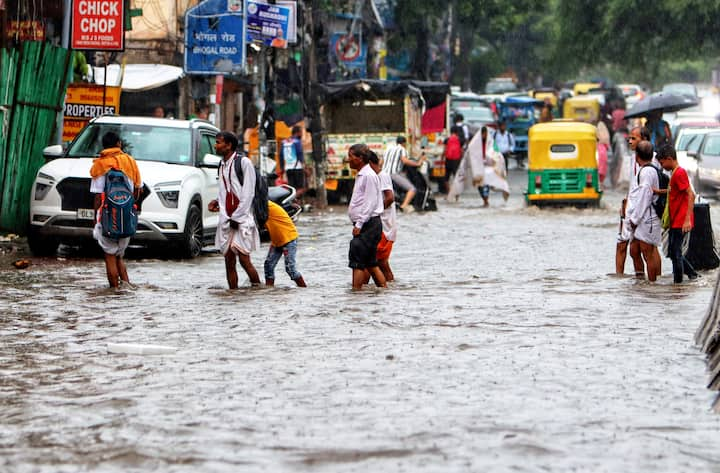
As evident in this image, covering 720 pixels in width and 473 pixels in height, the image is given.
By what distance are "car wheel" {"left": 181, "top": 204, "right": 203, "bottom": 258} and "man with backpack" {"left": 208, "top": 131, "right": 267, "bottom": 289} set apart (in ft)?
12.5

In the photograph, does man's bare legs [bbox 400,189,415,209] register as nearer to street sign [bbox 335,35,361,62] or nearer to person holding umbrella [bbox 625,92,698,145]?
person holding umbrella [bbox 625,92,698,145]

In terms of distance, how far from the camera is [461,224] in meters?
25.7

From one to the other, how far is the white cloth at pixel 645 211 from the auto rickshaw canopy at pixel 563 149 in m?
13.6

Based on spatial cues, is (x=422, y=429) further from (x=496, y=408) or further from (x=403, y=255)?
(x=403, y=255)

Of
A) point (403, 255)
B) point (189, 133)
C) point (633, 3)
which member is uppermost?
point (633, 3)

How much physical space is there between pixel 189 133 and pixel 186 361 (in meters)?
9.42

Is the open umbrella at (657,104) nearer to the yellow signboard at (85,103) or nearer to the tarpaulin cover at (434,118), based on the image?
the tarpaulin cover at (434,118)

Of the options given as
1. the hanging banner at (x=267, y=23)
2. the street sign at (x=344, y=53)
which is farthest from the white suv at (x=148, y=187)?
the street sign at (x=344, y=53)

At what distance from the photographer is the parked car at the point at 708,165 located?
31.5 m

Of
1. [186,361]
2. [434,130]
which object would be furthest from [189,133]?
[434,130]

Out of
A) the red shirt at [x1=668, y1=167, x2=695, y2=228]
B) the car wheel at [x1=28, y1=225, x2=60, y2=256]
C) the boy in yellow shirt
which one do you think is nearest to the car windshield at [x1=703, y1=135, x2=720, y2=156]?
the red shirt at [x1=668, y1=167, x2=695, y2=228]

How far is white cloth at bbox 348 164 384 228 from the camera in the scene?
46.3ft

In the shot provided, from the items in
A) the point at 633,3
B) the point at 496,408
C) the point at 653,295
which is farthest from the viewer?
the point at 633,3

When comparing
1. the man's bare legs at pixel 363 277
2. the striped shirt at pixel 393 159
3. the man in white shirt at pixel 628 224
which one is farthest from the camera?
the striped shirt at pixel 393 159
